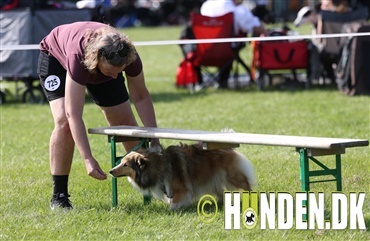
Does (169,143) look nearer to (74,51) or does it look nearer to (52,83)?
(52,83)

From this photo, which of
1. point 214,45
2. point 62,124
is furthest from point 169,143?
point 214,45

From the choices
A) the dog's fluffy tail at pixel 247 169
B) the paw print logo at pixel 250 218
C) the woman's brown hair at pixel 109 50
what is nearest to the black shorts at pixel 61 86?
the woman's brown hair at pixel 109 50

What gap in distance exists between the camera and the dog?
234 inches

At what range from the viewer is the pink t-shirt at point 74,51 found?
5.75m

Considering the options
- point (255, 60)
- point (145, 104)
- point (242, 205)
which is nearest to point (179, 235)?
point (242, 205)

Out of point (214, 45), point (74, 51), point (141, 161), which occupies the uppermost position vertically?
point (74, 51)

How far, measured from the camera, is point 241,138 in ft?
17.8

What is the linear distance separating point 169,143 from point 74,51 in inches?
133

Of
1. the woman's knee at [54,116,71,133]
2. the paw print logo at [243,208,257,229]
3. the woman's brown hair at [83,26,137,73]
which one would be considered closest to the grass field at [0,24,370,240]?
the paw print logo at [243,208,257,229]

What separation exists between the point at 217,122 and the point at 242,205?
4.71 m

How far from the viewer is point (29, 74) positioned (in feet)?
41.1

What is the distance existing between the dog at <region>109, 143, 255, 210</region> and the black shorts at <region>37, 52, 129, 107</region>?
500 mm

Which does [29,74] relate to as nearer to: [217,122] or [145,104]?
[217,122]

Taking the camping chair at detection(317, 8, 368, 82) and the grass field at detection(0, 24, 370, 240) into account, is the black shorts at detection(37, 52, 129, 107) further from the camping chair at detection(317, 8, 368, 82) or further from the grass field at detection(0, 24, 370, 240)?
the camping chair at detection(317, 8, 368, 82)
